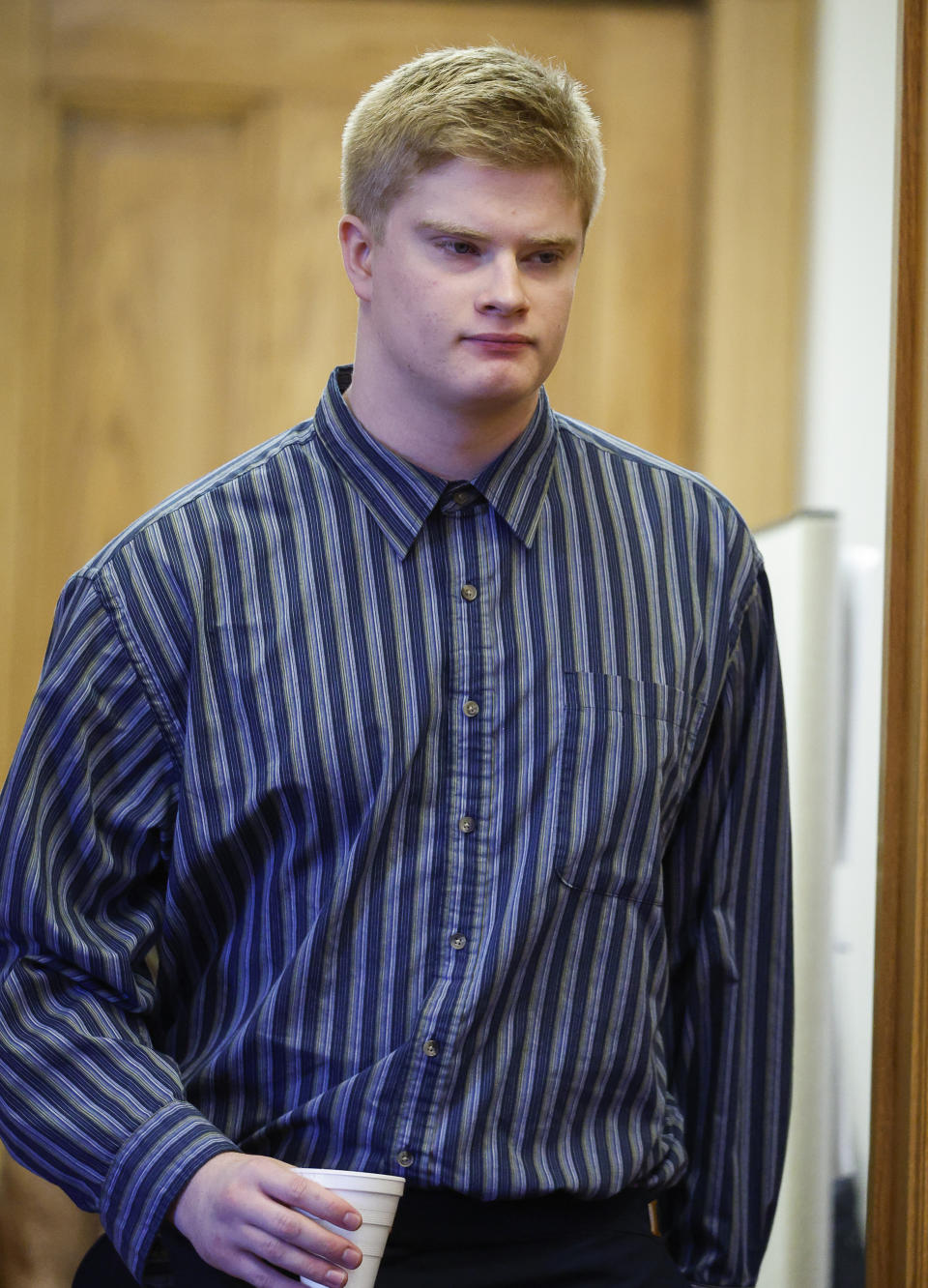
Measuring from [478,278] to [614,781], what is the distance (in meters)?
0.36

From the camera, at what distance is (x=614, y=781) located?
3.32 ft

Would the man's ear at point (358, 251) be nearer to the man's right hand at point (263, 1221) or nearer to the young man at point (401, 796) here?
the young man at point (401, 796)

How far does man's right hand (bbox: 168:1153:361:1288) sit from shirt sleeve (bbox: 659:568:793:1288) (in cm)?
40

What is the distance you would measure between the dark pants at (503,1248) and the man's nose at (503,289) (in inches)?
23.0

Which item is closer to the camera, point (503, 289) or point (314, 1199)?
point (314, 1199)

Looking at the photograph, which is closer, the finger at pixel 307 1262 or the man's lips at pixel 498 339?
the finger at pixel 307 1262

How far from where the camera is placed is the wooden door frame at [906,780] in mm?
1018

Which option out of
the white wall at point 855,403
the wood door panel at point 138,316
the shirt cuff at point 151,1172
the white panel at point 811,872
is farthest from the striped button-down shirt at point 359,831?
the wood door panel at point 138,316

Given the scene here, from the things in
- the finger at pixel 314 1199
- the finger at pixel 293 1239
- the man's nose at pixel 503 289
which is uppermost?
the man's nose at pixel 503 289

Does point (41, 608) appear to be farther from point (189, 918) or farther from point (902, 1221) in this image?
point (902, 1221)

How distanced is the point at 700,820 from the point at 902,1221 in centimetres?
32

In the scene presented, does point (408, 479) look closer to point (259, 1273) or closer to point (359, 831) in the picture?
point (359, 831)

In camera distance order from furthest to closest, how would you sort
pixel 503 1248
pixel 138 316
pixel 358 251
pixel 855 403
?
pixel 138 316 < pixel 855 403 < pixel 358 251 < pixel 503 1248

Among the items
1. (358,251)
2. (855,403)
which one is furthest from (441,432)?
(855,403)
